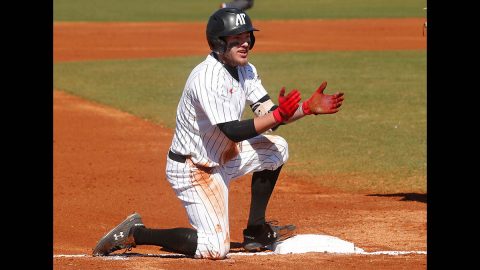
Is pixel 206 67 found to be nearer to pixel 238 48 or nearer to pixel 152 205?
pixel 238 48

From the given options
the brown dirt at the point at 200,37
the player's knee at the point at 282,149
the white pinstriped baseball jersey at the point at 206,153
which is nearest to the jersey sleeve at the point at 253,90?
the white pinstriped baseball jersey at the point at 206,153

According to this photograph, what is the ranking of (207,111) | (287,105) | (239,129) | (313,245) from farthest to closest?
(313,245) < (207,111) < (239,129) < (287,105)

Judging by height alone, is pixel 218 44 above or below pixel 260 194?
above

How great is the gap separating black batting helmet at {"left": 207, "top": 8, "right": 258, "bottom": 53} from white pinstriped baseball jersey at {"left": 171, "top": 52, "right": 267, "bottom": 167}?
0.12 metres

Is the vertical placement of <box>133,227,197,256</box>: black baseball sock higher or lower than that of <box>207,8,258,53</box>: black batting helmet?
lower

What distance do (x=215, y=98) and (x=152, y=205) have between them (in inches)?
124

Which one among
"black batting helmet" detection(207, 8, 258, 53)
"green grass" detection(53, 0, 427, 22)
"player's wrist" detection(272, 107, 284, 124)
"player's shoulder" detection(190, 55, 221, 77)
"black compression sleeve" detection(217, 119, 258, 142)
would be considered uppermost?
"green grass" detection(53, 0, 427, 22)

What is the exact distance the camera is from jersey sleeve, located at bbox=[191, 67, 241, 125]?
6.47 m

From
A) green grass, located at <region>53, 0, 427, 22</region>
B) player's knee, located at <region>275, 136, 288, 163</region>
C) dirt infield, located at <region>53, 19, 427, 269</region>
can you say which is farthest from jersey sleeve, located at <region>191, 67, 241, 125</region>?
green grass, located at <region>53, 0, 427, 22</region>

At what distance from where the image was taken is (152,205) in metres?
9.45

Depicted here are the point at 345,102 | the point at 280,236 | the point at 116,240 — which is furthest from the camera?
the point at 345,102

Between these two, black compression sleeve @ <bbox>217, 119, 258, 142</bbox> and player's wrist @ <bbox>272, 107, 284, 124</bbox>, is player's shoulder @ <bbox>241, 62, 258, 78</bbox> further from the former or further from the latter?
player's wrist @ <bbox>272, 107, 284, 124</bbox>

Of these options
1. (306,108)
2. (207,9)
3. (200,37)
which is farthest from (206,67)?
(207,9)

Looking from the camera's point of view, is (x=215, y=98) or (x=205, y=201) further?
(x=205, y=201)
